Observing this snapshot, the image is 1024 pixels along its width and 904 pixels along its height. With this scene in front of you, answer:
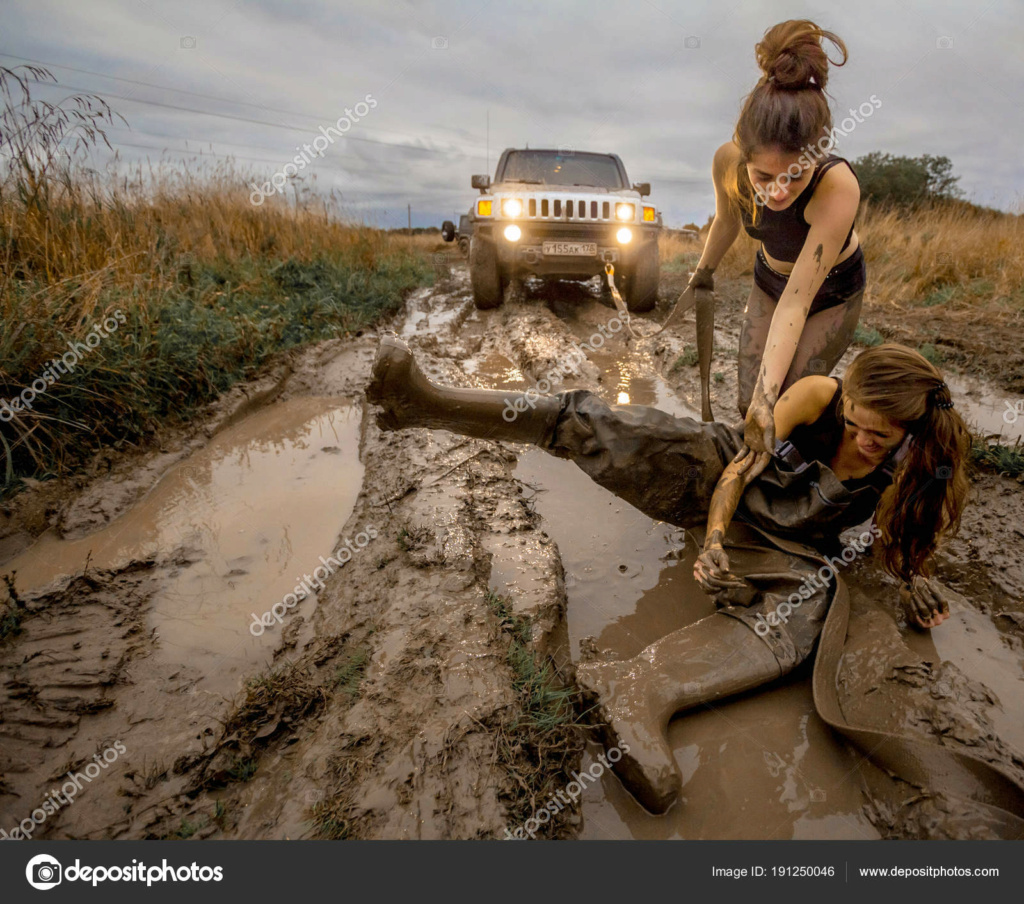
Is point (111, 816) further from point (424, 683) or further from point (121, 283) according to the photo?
point (121, 283)

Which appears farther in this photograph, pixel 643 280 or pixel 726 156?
pixel 643 280

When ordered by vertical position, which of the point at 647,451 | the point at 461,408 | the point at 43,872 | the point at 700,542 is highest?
the point at 461,408

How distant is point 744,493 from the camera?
2.04m

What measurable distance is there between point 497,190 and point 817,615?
226 inches

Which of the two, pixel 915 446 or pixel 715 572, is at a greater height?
pixel 915 446

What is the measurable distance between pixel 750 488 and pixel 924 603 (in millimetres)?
682

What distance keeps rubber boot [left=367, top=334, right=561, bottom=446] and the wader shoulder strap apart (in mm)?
1119

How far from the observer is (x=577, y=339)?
19.4 ft

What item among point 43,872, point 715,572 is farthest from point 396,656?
point 715,572

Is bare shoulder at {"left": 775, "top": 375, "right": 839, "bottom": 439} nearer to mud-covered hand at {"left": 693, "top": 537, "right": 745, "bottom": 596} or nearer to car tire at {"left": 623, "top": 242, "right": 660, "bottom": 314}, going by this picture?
mud-covered hand at {"left": 693, "top": 537, "right": 745, "bottom": 596}

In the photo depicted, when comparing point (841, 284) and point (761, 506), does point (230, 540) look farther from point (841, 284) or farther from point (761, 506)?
point (841, 284)

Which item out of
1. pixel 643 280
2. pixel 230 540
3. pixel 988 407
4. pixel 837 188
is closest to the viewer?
pixel 837 188

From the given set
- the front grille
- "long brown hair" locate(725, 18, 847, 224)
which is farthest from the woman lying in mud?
the front grille

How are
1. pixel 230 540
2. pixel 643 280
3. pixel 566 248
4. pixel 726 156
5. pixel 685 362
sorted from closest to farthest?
pixel 726 156 < pixel 230 540 < pixel 685 362 < pixel 566 248 < pixel 643 280
